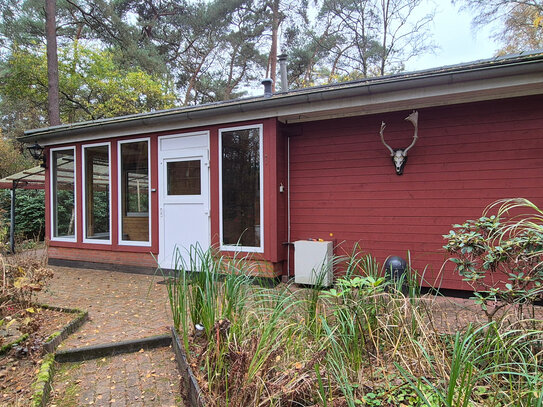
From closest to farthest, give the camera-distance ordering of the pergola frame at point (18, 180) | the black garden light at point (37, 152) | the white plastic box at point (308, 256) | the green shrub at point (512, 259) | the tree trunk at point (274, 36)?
1. the green shrub at point (512, 259)
2. the white plastic box at point (308, 256)
3. the black garden light at point (37, 152)
4. the pergola frame at point (18, 180)
5. the tree trunk at point (274, 36)

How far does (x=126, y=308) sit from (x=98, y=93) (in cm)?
1443

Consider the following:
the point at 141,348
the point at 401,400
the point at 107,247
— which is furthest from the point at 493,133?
the point at 107,247

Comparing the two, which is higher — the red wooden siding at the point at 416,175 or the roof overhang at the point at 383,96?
the roof overhang at the point at 383,96

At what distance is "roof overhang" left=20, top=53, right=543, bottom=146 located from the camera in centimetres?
328

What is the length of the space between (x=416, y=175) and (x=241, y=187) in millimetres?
2306

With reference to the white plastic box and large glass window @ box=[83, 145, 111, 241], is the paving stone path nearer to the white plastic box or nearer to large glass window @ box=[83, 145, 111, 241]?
large glass window @ box=[83, 145, 111, 241]

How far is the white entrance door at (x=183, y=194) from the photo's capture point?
5.00 m

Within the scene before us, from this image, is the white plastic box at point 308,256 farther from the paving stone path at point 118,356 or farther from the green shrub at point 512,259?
the green shrub at point 512,259

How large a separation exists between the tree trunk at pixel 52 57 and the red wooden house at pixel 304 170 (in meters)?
6.92

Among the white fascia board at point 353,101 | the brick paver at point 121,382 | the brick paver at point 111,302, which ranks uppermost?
the white fascia board at point 353,101

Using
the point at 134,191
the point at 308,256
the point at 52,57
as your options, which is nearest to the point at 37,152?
the point at 134,191

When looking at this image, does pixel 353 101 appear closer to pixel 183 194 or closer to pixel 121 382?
pixel 183 194

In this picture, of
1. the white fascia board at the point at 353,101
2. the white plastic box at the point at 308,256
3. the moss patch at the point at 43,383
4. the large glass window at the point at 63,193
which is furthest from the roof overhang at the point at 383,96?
the moss patch at the point at 43,383

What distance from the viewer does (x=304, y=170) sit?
479cm
